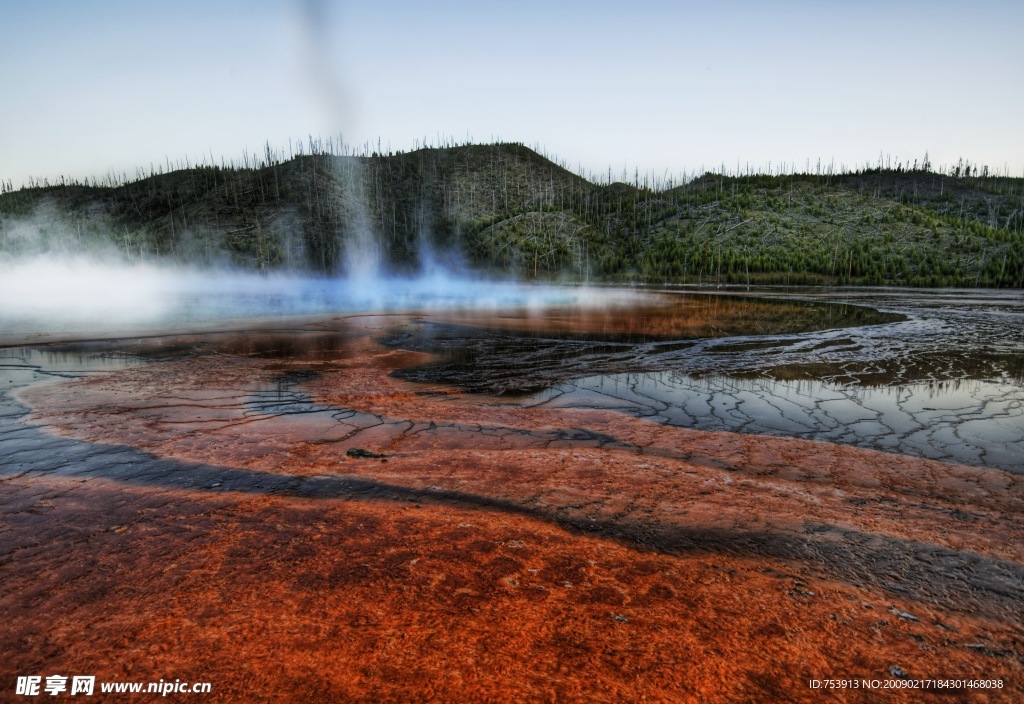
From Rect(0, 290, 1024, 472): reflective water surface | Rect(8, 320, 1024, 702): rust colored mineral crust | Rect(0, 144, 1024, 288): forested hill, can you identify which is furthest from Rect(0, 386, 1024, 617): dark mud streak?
Rect(0, 144, 1024, 288): forested hill

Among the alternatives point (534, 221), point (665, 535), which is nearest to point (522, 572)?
point (665, 535)

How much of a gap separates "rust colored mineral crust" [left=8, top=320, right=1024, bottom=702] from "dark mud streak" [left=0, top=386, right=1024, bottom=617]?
0.02m

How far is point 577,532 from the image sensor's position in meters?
3.79

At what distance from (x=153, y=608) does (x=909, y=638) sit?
155 inches

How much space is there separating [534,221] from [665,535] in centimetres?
8024

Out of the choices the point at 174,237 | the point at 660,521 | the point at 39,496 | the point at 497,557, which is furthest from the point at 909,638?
the point at 174,237

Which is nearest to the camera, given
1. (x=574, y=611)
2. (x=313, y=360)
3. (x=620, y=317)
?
(x=574, y=611)

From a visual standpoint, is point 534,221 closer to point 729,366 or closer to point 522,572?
point 729,366

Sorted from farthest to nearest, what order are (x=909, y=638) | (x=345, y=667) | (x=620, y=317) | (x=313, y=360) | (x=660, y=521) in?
(x=620, y=317)
(x=313, y=360)
(x=660, y=521)
(x=909, y=638)
(x=345, y=667)

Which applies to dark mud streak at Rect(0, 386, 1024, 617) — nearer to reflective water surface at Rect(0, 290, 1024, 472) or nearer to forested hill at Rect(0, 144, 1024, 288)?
reflective water surface at Rect(0, 290, 1024, 472)

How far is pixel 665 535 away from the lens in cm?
374

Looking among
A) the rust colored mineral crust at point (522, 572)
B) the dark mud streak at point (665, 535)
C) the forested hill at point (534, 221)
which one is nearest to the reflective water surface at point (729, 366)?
the rust colored mineral crust at point (522, 572)

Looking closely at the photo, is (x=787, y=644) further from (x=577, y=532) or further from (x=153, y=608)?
(x=153, y=608)

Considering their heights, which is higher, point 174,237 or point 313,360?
point 174,237
